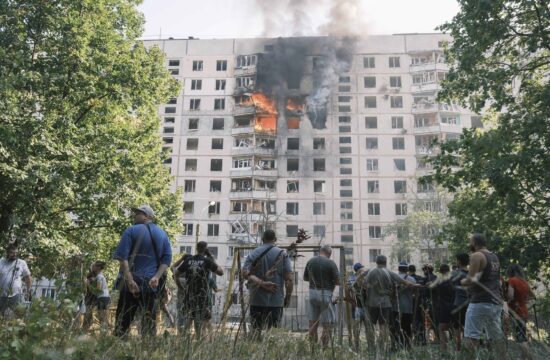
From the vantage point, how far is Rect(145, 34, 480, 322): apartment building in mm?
53031

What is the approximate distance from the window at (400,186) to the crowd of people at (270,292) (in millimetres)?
45732

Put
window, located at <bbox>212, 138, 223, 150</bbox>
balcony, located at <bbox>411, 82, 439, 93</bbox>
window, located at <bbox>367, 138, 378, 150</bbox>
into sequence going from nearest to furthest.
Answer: balcony, located at <bbox>411, 82, 439, 93</bbox> < window, located at <bbox>367, 138, 378, 150</bbox> < window, located at <bbox>212, 138, 223, 150</bbox>

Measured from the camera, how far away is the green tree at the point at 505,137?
460 inches

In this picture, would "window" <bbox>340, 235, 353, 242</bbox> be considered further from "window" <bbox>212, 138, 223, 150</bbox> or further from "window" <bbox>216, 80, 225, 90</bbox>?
"window" <bbox>216, 80, 225, 90</bbox>

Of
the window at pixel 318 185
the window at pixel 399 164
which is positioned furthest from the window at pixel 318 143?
the window at pixel 399 164

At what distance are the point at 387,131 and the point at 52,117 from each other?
156 ft

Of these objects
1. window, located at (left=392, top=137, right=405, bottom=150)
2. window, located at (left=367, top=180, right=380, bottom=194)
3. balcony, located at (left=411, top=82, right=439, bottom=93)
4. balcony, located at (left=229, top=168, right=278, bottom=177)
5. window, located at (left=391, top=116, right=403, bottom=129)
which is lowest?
window, located at (left=367, top=180, right=380, bottom=194)

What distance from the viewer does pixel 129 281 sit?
4.60m

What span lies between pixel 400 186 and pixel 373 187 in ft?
10.1

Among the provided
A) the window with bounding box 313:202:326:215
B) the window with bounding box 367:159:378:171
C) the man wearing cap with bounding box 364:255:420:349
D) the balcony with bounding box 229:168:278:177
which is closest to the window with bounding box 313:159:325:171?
the window with bounding box 313:202:326:215

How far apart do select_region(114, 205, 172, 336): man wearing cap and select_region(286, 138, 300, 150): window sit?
52260 mm

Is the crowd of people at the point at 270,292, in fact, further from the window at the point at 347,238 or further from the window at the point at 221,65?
the window at the point at 221,65

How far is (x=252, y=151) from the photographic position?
2180 inches

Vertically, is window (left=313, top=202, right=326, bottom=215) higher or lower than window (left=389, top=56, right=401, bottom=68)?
lower
